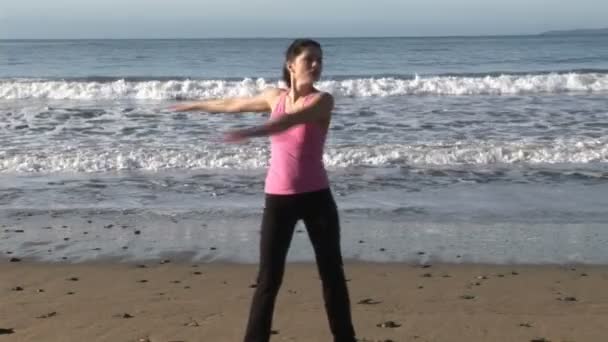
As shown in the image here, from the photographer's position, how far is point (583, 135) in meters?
15.9

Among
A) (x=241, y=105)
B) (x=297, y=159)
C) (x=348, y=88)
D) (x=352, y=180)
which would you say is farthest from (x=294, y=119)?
(x=348, y=88)

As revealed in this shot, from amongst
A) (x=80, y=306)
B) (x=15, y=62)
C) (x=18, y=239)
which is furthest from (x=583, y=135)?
(x=15, y=62)

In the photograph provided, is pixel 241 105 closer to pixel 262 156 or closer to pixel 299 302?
pixel 299 302

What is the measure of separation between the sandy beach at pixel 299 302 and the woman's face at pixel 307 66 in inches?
66.2

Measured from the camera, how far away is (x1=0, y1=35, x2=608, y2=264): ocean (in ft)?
27.8

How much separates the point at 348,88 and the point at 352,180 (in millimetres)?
14997

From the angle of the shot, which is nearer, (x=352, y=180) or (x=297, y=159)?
(x=297, y=159)

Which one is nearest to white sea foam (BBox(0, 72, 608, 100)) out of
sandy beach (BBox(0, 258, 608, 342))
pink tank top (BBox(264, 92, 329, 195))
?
sandy beach (BBox(0, 258, 608, 342))

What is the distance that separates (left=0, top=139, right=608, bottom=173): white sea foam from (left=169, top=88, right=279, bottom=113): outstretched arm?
332 inches

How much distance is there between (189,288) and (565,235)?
3.75 meters

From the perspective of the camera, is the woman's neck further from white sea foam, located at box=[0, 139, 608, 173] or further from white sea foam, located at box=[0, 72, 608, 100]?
white sea foam, located at box=[0, 72, 608, 100]

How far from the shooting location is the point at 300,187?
14.7ft

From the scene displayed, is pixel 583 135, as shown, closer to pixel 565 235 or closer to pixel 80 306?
pixel 565 235

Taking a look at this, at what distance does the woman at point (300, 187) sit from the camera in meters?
4.43
